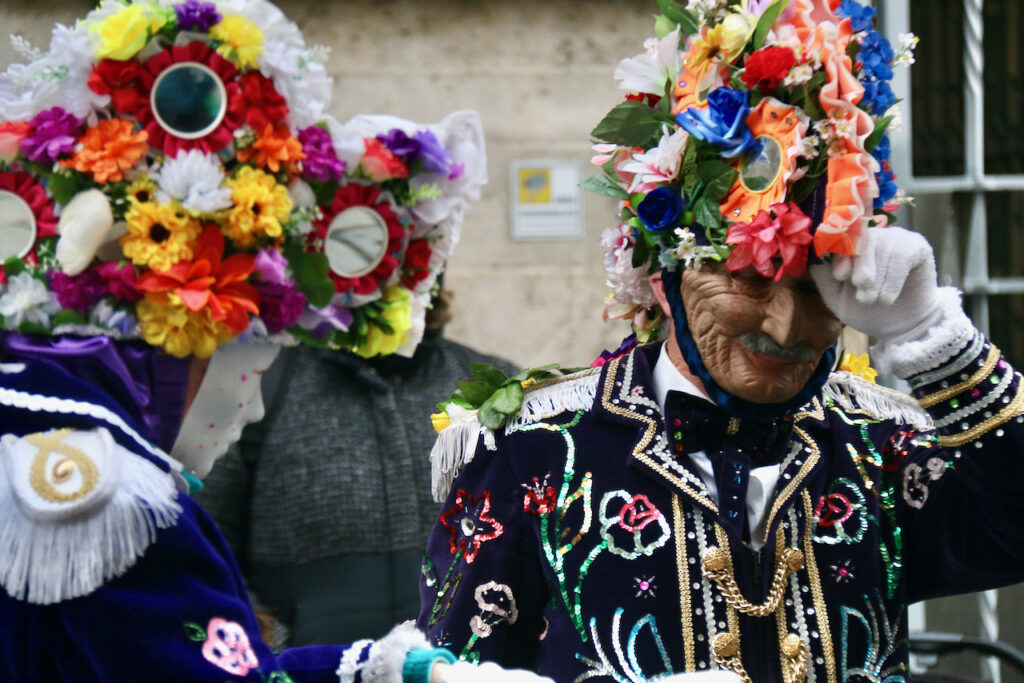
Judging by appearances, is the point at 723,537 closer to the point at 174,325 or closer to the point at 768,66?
the point at 768,66

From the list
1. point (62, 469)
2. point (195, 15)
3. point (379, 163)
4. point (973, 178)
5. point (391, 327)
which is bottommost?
point (62, 469)

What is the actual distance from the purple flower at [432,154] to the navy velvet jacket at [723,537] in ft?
2.34

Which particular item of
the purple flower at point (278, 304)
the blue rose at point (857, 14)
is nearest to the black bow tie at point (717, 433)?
the blue rose at point (857, 14)

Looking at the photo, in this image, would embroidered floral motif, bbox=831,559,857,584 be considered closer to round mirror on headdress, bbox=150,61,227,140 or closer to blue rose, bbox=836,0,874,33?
blue rose, bbox=836,0,874,33

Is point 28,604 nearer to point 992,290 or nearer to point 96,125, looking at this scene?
point 96,125

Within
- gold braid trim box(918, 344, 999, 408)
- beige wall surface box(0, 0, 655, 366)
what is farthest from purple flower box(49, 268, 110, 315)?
beige wall surface box(0, 0, 655, 366)

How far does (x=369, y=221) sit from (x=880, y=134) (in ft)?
3.57

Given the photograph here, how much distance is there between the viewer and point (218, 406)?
2.60 m

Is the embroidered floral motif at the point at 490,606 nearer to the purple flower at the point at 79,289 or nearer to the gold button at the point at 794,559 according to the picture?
the gold button at the point at 794,559

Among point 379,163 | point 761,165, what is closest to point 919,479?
point 761,165

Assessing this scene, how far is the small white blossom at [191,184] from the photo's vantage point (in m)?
2.45

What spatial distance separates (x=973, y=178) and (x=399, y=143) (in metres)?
2.34

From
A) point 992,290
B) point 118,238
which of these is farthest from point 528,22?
point 118,238

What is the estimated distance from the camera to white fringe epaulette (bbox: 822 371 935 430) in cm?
237
